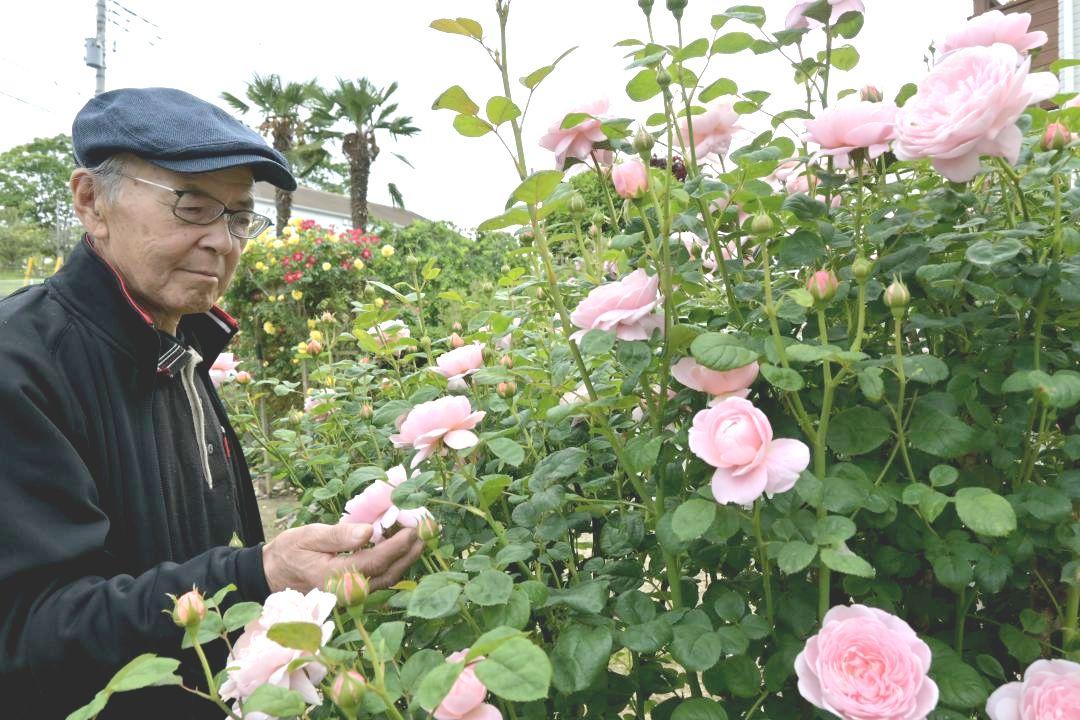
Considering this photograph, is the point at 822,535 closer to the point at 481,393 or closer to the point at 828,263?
the point at 828,263

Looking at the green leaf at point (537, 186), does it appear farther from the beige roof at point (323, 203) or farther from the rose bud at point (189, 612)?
the beige roof at point (323, 203)

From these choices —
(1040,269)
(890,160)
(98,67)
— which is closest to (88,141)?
(890,160)

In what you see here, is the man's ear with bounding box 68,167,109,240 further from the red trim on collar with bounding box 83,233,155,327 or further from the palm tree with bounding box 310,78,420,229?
the palm tree with bounding box 310,78,420,229

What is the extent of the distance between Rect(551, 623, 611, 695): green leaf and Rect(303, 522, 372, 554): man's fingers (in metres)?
0.32

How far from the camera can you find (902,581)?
97 cm

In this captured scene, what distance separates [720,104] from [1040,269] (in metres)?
0.44

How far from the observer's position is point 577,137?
0.94 metres

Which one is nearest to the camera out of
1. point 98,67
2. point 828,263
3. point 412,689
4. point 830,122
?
point 412,689

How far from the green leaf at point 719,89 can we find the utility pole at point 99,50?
13.1m

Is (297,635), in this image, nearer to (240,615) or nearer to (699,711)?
(240,615)

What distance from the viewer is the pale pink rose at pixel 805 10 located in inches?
35.1

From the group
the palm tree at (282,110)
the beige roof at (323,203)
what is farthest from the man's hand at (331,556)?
the beige roof at (323,203)

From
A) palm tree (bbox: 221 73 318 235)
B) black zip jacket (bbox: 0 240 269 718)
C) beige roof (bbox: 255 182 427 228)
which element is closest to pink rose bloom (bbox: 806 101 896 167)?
black zip jacket (bbox: 0 240 269 718)

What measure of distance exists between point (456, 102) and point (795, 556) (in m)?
0.59
